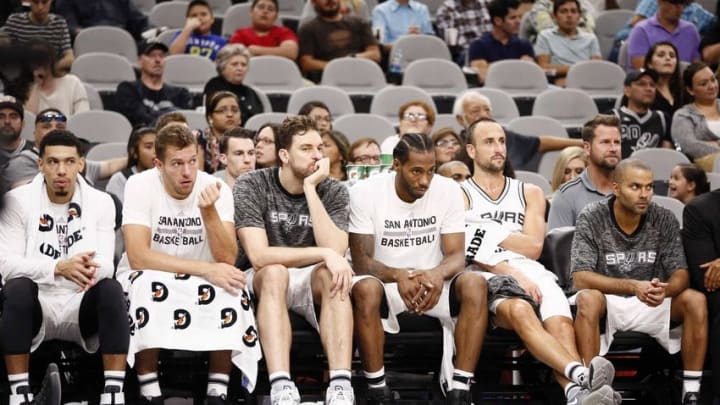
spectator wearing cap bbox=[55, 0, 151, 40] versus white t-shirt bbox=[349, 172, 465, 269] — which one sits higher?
spectator wearing cap bbox=[55, 0, 151, 40]

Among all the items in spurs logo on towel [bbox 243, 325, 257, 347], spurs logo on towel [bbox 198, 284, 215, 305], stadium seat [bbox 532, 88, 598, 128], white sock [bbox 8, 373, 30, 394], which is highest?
stadium seat [bbox 532, 88, 598, 128]

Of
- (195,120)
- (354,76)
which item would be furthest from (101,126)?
(354,76)

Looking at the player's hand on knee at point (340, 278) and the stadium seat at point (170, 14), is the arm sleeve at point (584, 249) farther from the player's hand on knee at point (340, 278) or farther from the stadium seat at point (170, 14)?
the stadium seat at point (170, 14)

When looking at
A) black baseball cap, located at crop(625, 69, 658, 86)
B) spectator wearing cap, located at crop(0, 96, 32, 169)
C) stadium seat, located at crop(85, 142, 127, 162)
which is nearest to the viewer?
spectator wearing cap, located at crop(0, 96, 32, 169)

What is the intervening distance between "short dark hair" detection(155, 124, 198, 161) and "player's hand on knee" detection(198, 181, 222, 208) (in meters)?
0.30

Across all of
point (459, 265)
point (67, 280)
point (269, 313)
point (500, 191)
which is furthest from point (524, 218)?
point (67, 280)

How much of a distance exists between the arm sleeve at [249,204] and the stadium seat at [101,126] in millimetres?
2662

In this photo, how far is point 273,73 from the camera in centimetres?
1010

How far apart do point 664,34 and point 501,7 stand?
5.21ft

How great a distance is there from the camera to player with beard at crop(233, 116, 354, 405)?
5.73 m

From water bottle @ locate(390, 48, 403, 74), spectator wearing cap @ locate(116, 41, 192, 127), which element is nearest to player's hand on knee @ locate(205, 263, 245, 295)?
spectator wearing cap @ locate(116, 41, 192, 127)

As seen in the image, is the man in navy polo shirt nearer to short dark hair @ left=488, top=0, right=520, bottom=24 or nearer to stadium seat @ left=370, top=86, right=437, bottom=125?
short dark hair @ left=488, top=0, right=520, bottom=24

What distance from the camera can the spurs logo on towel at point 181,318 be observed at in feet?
18.8

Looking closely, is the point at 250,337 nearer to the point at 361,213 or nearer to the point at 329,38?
the point at 361,213
